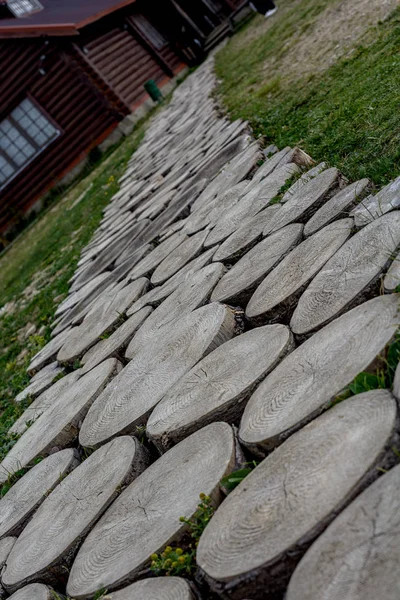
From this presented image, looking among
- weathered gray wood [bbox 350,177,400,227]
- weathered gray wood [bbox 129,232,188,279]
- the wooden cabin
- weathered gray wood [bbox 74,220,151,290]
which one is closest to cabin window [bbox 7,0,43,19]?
the wooden cabin

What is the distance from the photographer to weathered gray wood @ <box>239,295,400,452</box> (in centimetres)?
144

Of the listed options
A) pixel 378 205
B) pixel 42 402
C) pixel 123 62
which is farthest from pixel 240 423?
pixel 123 62

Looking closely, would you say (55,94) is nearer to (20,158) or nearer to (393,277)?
(20,158)

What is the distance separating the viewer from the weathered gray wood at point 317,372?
4.72 ft

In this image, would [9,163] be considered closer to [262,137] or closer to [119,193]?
[119,193]

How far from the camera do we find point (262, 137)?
14.5 feet

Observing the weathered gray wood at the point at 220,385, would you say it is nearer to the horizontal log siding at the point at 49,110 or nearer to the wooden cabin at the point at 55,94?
the wooden cabin at the point at 55,94

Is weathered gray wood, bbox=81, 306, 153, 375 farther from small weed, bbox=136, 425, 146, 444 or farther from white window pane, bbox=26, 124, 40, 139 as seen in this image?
white window pane, bbox=26, 124, 40, 139

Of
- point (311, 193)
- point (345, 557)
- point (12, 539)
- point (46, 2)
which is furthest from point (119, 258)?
point (46, 2)

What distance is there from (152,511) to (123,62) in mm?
15684

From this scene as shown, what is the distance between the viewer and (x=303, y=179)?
2.93 meters

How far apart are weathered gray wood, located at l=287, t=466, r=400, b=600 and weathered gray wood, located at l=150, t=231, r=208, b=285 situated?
2.25 metres

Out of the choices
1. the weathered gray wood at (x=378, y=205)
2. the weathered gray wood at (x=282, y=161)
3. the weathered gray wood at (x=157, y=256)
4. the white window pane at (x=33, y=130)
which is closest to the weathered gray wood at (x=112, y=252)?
the weathered gray wood at (x=157, y=256)

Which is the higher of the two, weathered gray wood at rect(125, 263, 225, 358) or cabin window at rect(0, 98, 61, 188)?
cabin window at rect(0, 98, 61, 188)
